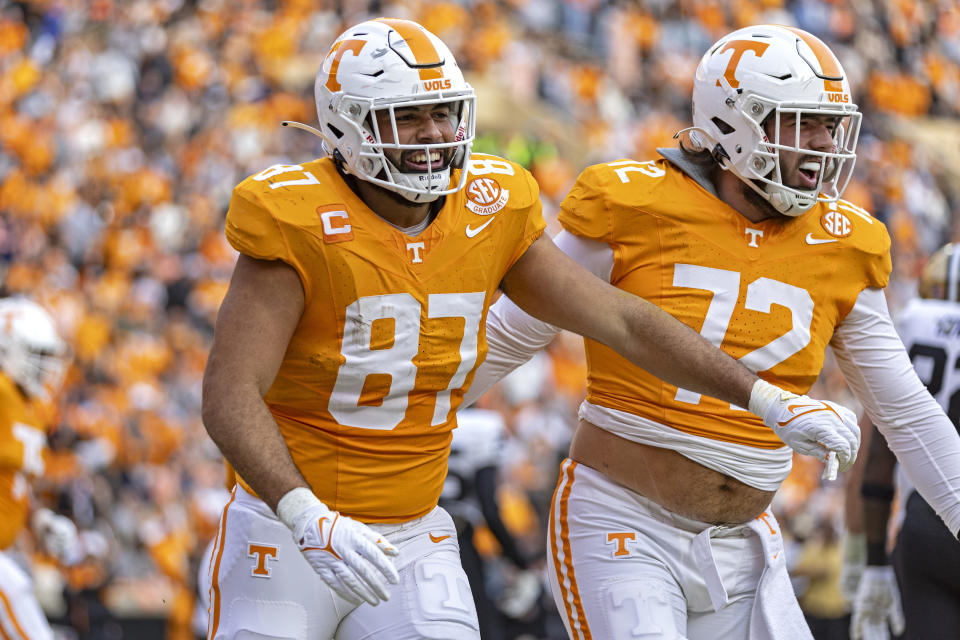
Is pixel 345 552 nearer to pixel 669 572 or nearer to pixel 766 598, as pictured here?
pixel 669 572

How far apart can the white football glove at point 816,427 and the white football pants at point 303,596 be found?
817 millimetres

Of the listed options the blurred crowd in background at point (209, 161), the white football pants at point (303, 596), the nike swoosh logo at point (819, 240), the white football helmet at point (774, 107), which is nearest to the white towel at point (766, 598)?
the white football pants at point (303, 596)

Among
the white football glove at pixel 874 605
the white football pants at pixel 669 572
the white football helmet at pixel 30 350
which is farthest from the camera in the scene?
the white football helmet at pixel 30 350

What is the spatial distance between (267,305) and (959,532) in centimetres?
201

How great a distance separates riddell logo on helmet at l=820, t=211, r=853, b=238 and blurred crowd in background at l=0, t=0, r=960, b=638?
429cm

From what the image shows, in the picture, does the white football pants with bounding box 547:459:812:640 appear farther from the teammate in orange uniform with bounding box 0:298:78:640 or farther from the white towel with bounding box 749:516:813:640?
the teammate in orange uniform with bounding box 0:298:78:640

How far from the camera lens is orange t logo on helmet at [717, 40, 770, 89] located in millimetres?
3750

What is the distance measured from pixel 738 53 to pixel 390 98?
108 cm

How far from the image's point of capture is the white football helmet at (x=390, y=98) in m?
3.21

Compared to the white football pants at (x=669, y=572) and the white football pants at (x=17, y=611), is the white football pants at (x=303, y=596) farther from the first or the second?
the white football pants at (x=17, y=611)

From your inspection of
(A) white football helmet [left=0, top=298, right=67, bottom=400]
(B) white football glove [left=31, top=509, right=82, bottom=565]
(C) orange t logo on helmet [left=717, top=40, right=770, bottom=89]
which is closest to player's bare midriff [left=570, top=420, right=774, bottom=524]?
(C) orange t logo on helmet [left=717, top=40, right=770, bottom=89]

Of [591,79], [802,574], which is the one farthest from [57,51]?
[802,574]

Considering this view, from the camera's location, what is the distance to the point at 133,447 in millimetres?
10414

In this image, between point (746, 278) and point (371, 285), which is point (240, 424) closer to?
point (371, 285)
